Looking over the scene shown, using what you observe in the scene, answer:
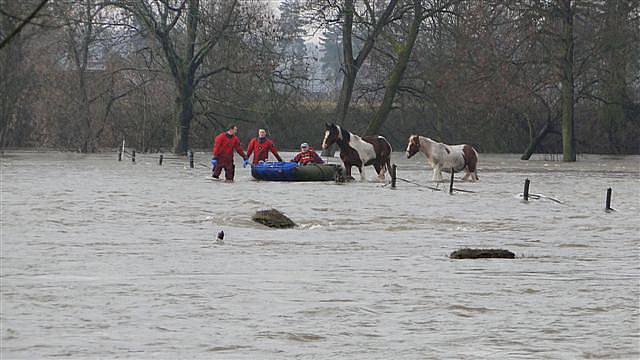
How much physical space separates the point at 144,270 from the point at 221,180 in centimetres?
2341

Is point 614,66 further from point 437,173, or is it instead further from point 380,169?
point 380,169

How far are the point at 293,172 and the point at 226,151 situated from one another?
205 cm

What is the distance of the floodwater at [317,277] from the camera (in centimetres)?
1368

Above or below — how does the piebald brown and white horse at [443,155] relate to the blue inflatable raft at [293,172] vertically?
above

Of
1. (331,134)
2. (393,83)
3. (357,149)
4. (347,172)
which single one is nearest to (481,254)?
(331,134)

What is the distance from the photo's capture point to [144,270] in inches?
755

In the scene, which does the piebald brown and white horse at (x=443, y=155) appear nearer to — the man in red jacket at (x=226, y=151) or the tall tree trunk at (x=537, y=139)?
the man in red jacket at (x=226, y=151)

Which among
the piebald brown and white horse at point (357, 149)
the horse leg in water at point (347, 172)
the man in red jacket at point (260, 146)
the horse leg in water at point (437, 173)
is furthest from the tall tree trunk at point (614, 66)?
the man in red jacket at point (260, 146)

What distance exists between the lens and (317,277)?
61.1 ft

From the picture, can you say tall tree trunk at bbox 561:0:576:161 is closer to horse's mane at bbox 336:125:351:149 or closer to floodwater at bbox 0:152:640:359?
horse's mane at bbox 336:125:351:149

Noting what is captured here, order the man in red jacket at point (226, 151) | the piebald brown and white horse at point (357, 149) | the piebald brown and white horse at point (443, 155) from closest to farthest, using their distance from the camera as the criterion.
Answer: the man in red jacket at point (226, 151), the piebald brown and white horse at point (357, 149), the piebald brown and white horse at point (443, 155)

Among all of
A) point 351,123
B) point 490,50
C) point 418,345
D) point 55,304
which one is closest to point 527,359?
point 418,345

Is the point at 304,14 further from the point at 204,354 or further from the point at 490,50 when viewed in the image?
the point at 204,354

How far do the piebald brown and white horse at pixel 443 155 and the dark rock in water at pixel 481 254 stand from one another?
21464 millimetres
